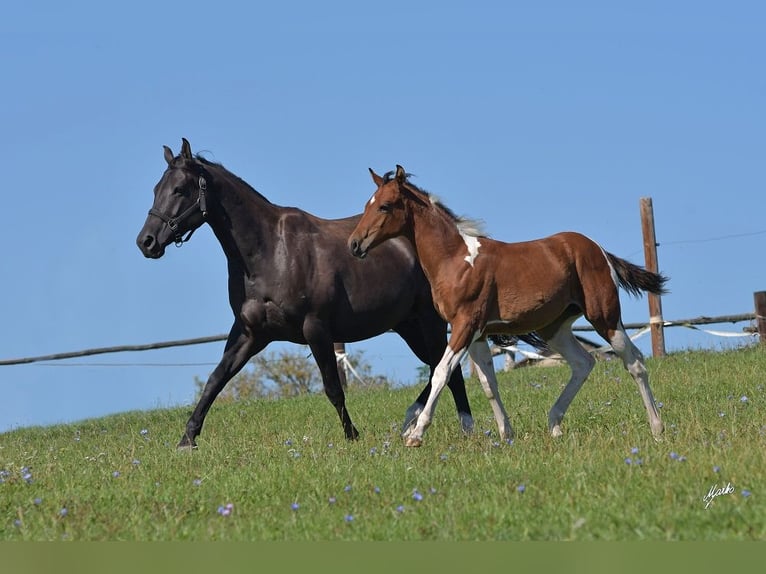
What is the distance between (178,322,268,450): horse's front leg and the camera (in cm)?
1027

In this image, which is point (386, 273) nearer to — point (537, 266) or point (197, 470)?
point (537, 266)

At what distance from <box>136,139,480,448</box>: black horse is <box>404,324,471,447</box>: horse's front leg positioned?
5.49 ft

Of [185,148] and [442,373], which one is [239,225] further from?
[442,373]

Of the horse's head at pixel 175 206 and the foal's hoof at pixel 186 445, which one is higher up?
the horse's head at pixel 175 206

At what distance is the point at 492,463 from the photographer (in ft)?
24.3

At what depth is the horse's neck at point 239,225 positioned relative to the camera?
10164 millimetres

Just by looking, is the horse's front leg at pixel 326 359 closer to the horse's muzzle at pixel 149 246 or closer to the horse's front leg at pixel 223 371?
the horse's front leg at pixel 223 371

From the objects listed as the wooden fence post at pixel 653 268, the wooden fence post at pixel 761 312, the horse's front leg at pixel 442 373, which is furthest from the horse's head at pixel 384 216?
the wooden fence post at pixel 761 312

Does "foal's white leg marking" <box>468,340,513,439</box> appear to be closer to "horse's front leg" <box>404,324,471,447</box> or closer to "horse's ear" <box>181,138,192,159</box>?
"horse's front leg" <box>404,324,471,447</box>

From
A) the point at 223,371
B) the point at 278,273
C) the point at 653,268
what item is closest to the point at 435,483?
the point at 278,273

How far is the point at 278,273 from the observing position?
10.1 metres

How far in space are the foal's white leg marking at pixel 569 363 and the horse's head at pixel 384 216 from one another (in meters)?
1.72

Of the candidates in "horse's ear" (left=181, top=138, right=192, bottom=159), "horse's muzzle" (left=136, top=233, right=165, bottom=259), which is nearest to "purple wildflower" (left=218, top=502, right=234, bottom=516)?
"horse's muzzle" (left=136, top=233, right=165, bottom=259)

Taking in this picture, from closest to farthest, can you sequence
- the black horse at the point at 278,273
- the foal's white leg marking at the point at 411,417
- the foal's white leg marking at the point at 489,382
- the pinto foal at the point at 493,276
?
the pinto foal at the point at 493,276 → the foal's white leg marking at the point at 489,382 → the black horse at the point at 278,273 → the foal's white leg marking at the point at 411,417
